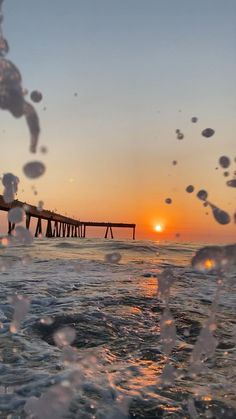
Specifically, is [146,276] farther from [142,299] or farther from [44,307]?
[44,307]

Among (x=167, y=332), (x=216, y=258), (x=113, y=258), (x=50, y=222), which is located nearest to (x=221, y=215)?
(x=216, y=258)

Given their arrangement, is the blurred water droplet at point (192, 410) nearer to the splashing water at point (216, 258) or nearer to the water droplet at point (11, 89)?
the splashing water at point (216, 258)

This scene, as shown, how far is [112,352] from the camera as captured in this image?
351 cm

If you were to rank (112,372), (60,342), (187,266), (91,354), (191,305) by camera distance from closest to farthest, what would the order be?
(112,372)
(91,354)
(60,342)
(191,305)
(187,266)

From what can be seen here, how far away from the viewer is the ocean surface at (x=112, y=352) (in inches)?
101

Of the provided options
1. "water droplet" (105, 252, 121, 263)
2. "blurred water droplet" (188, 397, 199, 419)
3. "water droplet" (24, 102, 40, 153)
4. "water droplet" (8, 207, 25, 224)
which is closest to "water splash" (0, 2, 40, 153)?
"water droplet" (24, 102, 40, 153)

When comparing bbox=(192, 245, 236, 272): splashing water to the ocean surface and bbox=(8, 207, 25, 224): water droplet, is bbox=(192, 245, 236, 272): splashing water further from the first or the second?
bbox=(8, 207, 25, 224): water droplet

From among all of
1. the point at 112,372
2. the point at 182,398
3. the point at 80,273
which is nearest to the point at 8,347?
the point at 112,372

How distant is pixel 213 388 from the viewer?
278 cm

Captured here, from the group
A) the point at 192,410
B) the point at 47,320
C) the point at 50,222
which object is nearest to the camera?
the point at 192,410

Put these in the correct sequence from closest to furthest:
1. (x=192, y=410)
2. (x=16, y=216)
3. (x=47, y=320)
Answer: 1. (x=192, y=410)
2. (x=47, y=320)
3. (x=16, y=216)

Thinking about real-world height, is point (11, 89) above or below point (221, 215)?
above

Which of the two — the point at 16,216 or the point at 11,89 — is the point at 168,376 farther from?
the point at 16,216

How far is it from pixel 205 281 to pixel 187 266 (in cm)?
233
